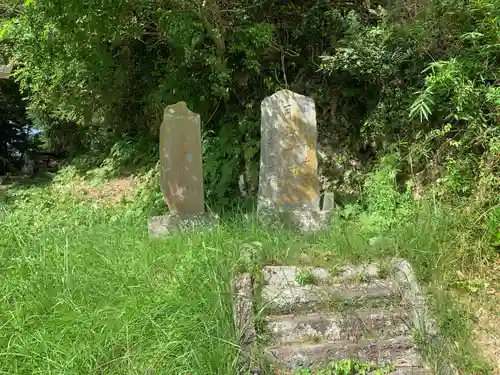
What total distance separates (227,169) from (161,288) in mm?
3510

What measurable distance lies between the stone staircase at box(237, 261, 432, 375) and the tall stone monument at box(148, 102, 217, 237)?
6.08 ft

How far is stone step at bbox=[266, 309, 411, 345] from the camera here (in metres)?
3.04

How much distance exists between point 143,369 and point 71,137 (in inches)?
368

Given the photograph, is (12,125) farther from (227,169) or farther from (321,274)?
(321,274)

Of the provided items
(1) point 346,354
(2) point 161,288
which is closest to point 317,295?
(1) point 346,354

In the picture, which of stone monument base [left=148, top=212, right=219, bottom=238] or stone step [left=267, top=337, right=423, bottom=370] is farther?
stone monument base [left=148, top=212, right=219, bottom=238]

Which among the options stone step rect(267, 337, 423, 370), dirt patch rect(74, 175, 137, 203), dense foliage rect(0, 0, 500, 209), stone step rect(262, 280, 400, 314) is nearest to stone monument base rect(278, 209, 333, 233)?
dense foliage rect(0, 0, 500, 209)

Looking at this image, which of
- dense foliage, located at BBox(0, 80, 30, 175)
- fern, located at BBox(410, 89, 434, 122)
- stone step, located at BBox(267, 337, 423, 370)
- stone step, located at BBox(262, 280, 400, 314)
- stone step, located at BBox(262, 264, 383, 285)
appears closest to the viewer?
stone step, located at BBox(267, 337, 423, 370)

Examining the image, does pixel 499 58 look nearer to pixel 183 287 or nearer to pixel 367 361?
pixel 367 361

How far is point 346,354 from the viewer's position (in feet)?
9.41

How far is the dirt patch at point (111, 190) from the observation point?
298 inches

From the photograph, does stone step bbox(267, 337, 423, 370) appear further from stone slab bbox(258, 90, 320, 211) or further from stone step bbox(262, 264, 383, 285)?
stone slab bbox(258, 90, 320, 211)

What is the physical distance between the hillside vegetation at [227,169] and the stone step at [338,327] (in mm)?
292

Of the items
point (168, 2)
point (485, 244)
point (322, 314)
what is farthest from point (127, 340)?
point (168, 2)
